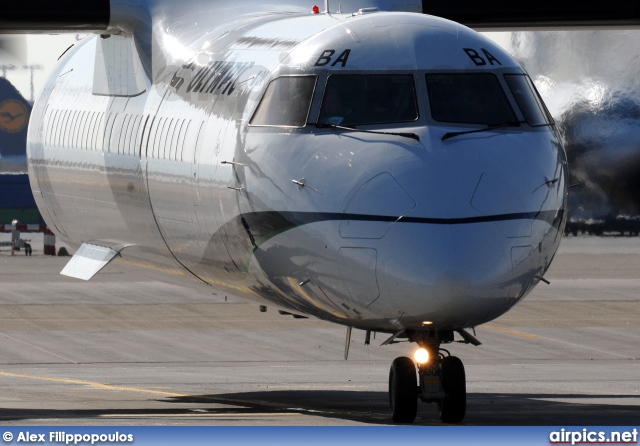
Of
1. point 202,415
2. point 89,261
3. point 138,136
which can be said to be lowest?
point 202,415

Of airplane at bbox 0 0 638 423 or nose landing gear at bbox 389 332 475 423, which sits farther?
nose landing gear at bbox 389 332 475 423

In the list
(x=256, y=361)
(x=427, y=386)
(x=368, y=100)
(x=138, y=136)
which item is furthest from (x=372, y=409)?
(x=256, y=361)

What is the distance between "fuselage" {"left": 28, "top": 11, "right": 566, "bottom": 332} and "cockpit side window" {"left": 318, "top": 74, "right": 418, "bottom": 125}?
0.01m

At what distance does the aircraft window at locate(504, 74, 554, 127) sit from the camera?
44.6 feet

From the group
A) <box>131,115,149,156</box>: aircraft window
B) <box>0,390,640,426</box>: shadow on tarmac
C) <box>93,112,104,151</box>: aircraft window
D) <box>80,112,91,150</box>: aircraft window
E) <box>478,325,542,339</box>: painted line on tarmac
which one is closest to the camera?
<box>0,390,640,426</box>: shadow on tarmac

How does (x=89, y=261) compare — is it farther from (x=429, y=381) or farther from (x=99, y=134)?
(x=429, y=381)

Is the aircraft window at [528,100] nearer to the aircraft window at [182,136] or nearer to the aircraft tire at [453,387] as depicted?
the aircraft tire at [453,387]

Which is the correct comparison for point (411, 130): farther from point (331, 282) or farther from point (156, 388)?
point (156, 388)

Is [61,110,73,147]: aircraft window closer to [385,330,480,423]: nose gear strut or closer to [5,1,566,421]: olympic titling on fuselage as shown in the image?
[5,1,566,421]: olympic titling on fuselage

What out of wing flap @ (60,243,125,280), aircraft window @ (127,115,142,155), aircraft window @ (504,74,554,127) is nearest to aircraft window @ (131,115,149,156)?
aircraft window @ (127,115,142,155)

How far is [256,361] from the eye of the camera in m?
23.5

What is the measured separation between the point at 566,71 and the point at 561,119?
4.17 feet

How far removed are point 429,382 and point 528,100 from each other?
8.61 feet

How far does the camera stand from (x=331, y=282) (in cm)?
1285
